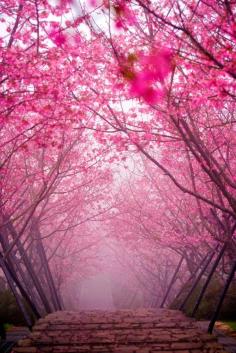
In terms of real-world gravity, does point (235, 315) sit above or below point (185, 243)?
below

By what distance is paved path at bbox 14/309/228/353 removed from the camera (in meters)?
7.16

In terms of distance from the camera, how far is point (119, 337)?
7.95 metres

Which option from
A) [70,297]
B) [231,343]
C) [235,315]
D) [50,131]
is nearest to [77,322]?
[231,343]

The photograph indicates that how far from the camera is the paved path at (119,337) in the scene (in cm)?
716

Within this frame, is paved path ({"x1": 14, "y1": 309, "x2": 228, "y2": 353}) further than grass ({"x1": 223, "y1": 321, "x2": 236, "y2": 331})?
No

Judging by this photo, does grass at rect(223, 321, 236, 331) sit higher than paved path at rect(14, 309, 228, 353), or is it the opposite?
paved path at rect(14, 309, 228, 353)

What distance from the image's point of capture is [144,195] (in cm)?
2280

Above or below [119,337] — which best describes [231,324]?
below

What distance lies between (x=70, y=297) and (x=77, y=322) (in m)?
23.4

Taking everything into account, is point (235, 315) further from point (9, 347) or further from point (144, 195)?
point (144, 195)

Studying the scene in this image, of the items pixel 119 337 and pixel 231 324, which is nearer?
pixel 119 337

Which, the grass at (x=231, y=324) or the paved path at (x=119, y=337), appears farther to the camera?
the grass at (x=231, y=324)

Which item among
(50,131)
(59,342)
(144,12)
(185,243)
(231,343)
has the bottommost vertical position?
(231,343)

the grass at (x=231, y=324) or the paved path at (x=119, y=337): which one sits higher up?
the paved path at (x=119, y=337)
